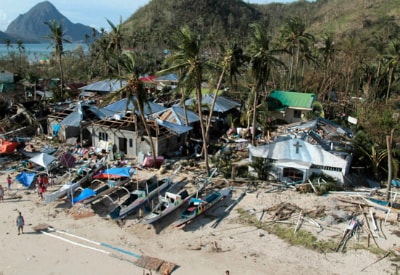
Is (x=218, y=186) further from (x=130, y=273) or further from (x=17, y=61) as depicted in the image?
(x=17, y=61)

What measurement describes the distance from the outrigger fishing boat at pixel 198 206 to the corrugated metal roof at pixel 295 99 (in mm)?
20348

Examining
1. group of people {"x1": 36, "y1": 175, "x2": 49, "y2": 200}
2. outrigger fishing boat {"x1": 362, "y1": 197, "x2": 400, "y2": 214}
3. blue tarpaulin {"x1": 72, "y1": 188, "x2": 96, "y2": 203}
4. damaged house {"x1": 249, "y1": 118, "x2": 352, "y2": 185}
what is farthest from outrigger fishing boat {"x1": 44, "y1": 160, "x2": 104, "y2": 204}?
outrigger fishing boat {"x1": 362, "y1": 197, "x2": 400, "y2": 214}

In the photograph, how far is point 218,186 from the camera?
83.5 ft

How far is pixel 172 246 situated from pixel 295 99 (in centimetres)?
2728

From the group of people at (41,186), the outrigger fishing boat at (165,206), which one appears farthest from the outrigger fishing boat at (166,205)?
the group of people at (41,186)

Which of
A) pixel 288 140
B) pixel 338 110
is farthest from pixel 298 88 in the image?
pixel 288 140

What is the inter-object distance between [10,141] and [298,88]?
35.0 metres

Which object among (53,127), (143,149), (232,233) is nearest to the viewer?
(232,233)

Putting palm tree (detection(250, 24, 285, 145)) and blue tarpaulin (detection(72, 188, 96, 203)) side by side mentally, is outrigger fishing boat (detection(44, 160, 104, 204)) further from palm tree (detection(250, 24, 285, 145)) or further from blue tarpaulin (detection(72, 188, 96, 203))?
palm tree (detection(250, 24, 285, 145))

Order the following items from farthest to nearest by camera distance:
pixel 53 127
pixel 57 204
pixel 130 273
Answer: pixel 53 127 < pixel 57 204 < pixel 130 273

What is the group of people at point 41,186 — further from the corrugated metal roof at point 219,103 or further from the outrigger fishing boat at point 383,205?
the outrigger fishing boat at point 383,205

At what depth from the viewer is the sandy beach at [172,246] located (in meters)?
17.1

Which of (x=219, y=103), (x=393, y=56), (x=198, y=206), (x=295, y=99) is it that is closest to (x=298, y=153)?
(x=198, y=206)

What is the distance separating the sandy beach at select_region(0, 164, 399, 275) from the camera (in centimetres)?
1706
